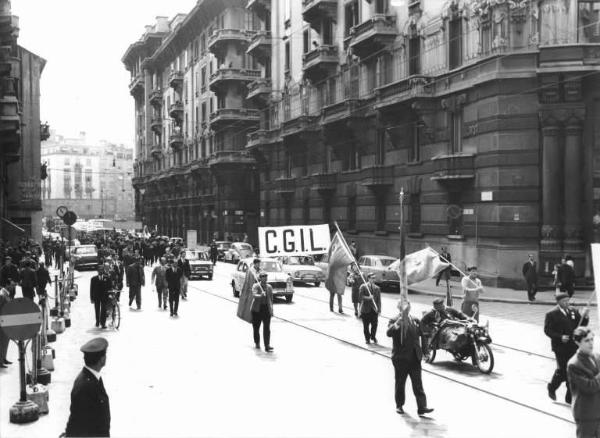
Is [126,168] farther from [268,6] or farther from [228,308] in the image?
[228,308]

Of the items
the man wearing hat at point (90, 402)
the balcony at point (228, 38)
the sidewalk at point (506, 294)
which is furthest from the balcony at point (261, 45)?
the man wearing hat at point (90, 402)

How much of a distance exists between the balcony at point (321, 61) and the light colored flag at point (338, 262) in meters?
28.6

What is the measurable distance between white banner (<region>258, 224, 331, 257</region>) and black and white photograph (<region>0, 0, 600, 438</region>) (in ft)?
0.20

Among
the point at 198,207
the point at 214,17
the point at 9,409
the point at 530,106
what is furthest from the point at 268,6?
the point at 9,409

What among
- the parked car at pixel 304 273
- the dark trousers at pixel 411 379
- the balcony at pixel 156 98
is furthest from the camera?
the balcony at pixel 156 98

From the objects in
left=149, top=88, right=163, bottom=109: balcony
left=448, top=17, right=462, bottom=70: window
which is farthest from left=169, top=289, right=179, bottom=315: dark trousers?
left=149, top=88, right=163, bottom=109: balcony

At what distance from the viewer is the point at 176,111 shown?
82.4 meters

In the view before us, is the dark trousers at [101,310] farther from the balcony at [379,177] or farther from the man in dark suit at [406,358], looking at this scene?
Result: the balcony at [379,177]

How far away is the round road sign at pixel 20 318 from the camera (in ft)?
31.7

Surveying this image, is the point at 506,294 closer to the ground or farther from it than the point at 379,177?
closer to the ground

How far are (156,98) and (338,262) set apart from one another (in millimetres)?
79055

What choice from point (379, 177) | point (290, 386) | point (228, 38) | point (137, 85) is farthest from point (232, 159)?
point (290, 386)

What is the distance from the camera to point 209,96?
235 ft

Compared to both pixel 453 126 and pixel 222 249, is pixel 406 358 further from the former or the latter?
pixel 222 249
